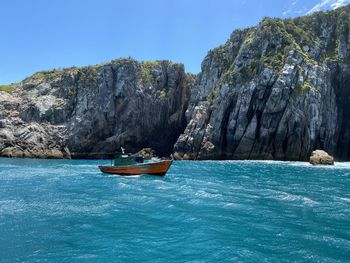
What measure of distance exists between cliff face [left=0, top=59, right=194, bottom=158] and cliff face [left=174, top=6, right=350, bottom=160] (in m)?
13.7

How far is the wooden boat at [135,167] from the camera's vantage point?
54625 mm

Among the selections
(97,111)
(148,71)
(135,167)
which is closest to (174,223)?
(135,167)

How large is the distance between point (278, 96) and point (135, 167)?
2038 inches

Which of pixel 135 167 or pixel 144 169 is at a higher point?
pixel 135 167

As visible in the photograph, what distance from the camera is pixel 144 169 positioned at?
55.6 metres

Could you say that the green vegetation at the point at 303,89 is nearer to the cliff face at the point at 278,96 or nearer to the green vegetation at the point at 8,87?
the cliff face at the point at 278,96

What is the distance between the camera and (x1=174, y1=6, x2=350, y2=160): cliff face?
9350cm

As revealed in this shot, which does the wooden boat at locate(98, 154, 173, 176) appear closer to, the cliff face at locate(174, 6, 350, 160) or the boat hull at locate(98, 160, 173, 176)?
the boat hull at locate(98, 160, 173, 176)

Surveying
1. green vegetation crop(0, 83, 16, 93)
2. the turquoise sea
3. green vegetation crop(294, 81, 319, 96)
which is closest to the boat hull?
the turquoise sea

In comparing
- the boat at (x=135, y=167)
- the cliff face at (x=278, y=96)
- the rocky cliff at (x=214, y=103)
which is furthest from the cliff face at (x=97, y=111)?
the boat at (x=135, y=167)

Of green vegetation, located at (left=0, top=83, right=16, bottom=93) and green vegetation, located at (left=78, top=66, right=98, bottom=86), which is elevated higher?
green vegetation, located at (left=78, top=66, right=98, bottom=86)

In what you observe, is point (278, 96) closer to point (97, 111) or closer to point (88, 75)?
point (97, 111)

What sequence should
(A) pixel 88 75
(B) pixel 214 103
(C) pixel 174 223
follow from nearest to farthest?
1. (C) pixel 174 223
2. (B) pixel 214 103
3. (A) pixel 88 75

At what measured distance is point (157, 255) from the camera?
1841 centimetres
